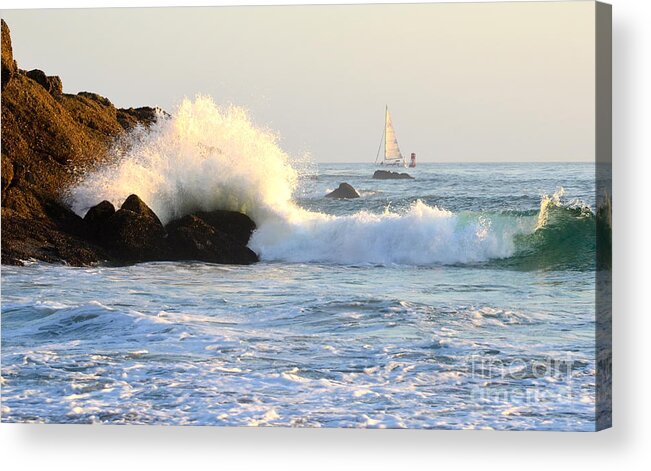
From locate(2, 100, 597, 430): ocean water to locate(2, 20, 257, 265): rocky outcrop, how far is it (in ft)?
0.35

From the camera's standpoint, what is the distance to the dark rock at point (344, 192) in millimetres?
9344

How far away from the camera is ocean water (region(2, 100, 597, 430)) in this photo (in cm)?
888

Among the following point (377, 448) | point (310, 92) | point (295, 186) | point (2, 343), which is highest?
point (310, 92)

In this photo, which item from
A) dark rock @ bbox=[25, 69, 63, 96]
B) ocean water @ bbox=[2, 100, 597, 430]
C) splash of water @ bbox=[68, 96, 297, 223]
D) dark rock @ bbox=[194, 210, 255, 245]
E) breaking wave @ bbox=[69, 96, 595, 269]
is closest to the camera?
ocean water @ bbox=[2, 100, 597, 430]

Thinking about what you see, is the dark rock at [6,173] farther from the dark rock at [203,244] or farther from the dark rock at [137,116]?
the dark rock at [203,244]

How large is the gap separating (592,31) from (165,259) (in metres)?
3.09

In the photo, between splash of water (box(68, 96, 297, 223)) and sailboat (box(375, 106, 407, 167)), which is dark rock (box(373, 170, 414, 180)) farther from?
splash of water (box(68, 96, 297, 223))

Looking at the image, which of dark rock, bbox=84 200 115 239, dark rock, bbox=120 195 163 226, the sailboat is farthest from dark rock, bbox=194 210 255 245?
the sailboat

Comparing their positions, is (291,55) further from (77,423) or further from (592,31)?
(77,423)

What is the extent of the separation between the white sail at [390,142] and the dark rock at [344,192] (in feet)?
1.05

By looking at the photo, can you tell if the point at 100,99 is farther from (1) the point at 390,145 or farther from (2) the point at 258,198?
(1) the point at 390,145

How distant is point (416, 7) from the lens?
9039mm

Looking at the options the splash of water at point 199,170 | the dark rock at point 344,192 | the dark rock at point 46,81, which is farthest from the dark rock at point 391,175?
the dark rock at point 46,81

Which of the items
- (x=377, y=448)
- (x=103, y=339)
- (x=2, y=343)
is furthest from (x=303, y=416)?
(x=2, y=343)
